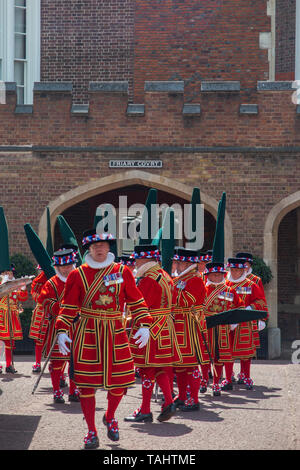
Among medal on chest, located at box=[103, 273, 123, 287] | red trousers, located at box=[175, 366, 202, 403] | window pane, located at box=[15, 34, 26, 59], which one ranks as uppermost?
window pane, located at box=[15, 34, 26, 59]

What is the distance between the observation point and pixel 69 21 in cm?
1717

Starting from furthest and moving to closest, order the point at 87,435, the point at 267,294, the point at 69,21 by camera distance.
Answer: the point at 69,21 → the point at 267,294 → the point at 87,435

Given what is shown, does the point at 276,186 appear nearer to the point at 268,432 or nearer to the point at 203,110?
the point at 203,110

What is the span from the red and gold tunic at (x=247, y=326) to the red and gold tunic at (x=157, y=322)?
2.21 meters

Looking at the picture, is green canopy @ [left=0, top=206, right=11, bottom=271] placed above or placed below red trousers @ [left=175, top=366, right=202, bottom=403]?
above

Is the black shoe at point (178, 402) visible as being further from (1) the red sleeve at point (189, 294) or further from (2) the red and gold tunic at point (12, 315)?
(2) the red and gold tunic at point (12, 315)

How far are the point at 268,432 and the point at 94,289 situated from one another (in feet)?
6.86

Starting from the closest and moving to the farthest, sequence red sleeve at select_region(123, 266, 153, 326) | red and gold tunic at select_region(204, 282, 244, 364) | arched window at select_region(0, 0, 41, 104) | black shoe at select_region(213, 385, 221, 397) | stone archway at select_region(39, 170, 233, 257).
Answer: red sleeve at select_region(123, 266, 153, 326) < black shoe at select_region(213, 385, 221, 397) < red and gold tunic at select_region(204, 282, 244, 364) < stone archway at select_region(39, 170, 233, 257) < arched window at select_region(0, 0, 41, 104)

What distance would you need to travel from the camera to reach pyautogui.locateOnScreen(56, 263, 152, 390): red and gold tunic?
6.34 m

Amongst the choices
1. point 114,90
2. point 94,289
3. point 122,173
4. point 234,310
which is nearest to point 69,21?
point 114,90

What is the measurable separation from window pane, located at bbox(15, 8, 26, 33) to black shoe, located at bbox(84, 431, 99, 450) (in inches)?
499

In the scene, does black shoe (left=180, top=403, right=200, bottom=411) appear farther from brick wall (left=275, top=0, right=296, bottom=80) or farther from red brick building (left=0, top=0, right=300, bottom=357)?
brick wall (left=275, top=0, right=296, bottom=80)

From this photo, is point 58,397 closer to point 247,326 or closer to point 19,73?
point 247,326

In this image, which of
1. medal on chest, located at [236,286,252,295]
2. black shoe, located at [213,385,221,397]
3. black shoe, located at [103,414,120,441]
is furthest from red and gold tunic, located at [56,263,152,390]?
medal on chest, located at [236,286,252,295]
